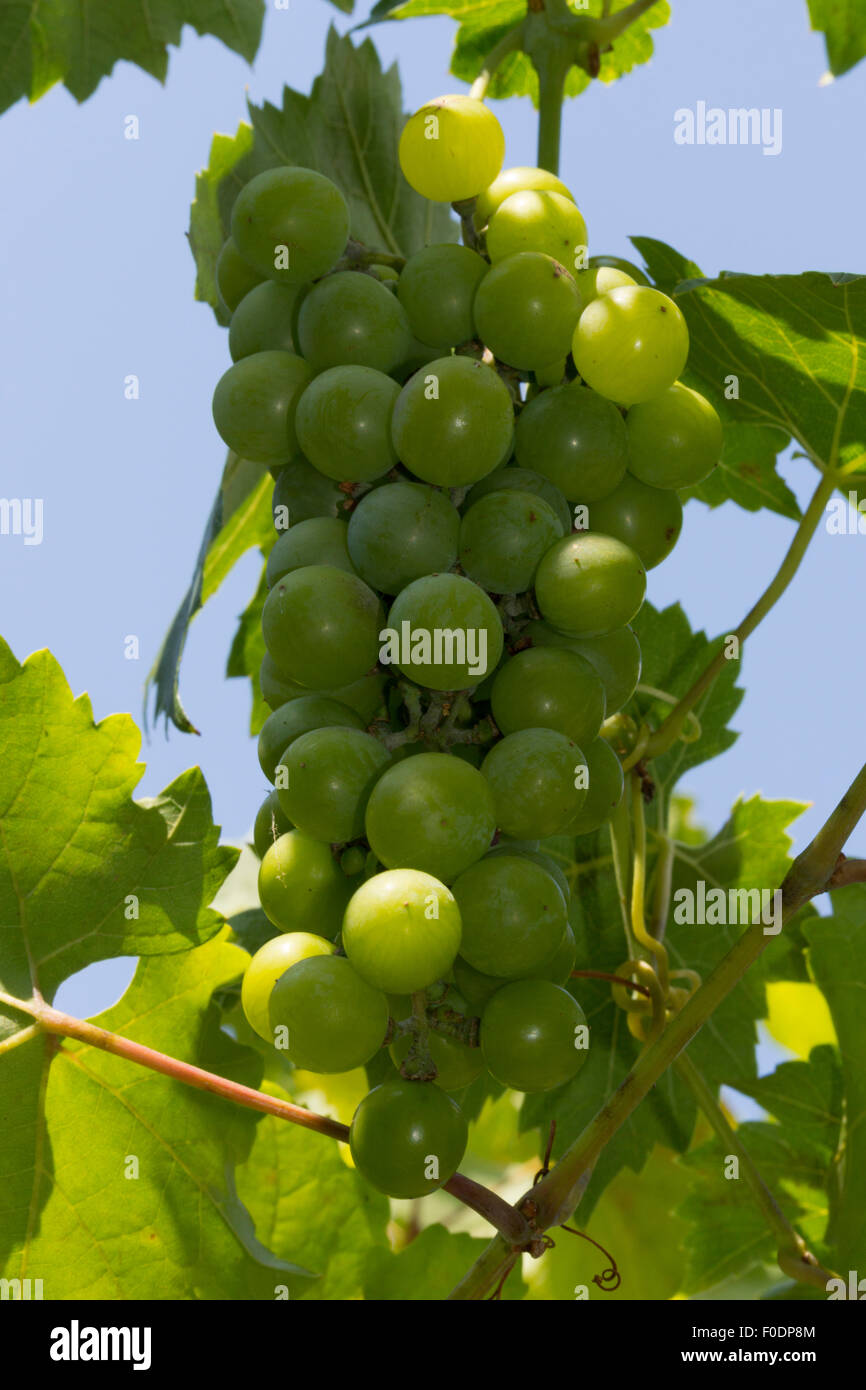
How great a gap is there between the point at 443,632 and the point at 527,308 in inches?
8.6

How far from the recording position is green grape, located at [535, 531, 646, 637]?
2.20 ft

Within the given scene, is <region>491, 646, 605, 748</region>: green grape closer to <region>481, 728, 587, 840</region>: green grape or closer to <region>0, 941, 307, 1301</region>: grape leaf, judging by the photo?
<region>481, 728, 587, 840</region>: green grape

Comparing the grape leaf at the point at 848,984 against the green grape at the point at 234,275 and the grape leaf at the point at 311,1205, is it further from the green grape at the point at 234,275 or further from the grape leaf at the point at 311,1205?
the green grape at the point at 234,275

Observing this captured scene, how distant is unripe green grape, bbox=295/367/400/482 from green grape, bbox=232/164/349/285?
0.33 feet

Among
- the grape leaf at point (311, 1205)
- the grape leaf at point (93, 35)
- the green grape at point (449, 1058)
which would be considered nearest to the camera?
the green grape at point (449, 1058)

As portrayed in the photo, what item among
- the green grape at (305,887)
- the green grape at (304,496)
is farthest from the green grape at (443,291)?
the green grape at (305,887)

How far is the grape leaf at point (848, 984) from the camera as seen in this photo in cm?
107

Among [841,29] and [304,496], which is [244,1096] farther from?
[841,29]

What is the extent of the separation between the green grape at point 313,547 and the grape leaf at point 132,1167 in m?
0.36

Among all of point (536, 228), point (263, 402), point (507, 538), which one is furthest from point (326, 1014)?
point (536, 228)

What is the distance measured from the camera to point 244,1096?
735 millimetres

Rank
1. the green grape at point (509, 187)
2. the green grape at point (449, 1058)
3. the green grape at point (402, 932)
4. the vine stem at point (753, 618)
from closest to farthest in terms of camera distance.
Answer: the green grape at point (402, 932) → the green grape at point (449, 1058) → the green grape at point (509, 187) → the vine stem at point (753, 618)

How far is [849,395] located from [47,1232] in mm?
880
